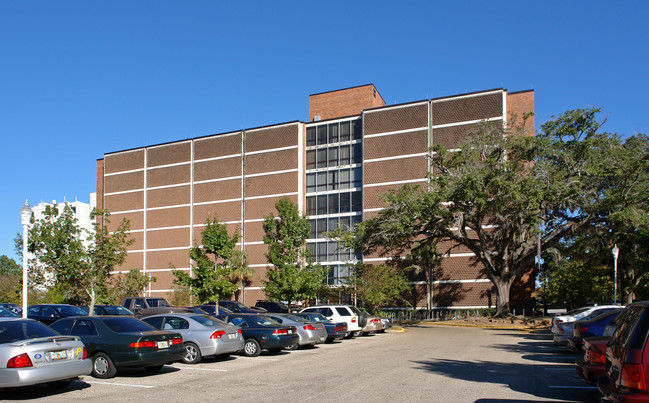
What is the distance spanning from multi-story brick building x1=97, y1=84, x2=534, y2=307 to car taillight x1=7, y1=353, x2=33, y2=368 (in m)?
39.8

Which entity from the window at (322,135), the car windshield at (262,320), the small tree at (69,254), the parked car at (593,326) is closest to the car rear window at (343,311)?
the car windshield at (262,320)

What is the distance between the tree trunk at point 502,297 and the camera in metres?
37.7

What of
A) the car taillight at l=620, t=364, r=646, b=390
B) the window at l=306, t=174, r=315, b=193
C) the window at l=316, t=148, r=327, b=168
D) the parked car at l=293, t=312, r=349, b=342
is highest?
the window at l=316, t=148, r=327, b=168

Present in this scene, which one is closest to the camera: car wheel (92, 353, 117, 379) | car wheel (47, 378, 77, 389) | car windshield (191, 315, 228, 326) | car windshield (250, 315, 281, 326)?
car wheel (47, 378, 77, 389)

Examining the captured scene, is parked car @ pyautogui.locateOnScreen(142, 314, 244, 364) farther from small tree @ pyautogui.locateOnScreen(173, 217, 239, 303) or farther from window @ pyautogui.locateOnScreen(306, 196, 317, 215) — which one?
window @ pyautogui.locateOnScreen(306, 196, 317, 215)

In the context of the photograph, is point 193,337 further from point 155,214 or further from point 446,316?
point 155,214

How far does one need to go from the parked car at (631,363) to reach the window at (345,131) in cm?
4899

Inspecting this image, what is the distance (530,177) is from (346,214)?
23787 millimetres

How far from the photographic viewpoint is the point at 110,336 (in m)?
12.8

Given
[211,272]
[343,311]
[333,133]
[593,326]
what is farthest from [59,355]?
[333,133]

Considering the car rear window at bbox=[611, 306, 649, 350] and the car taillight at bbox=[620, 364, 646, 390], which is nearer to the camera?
the car taillight at bbox=[620, 364, 646, 390]

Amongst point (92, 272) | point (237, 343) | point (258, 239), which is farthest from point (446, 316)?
point (237, 343)

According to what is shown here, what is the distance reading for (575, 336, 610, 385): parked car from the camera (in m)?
9.75

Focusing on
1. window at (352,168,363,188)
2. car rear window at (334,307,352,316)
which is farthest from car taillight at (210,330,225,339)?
window at (352,168,363,188)
